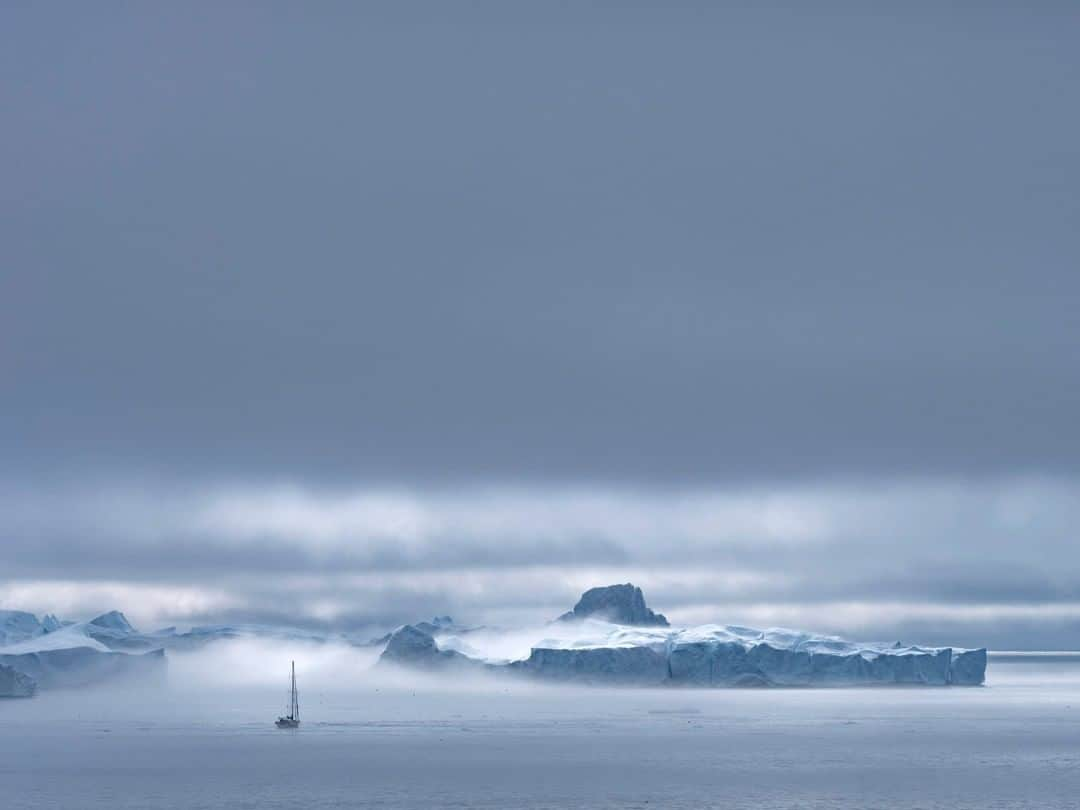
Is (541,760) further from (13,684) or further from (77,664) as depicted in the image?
(77,664)

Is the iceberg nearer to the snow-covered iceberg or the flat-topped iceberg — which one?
the snow-covered iceberg

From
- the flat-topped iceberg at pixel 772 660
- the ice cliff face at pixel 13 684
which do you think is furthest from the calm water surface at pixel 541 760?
the flat-topped iceberg at pixel 772 660

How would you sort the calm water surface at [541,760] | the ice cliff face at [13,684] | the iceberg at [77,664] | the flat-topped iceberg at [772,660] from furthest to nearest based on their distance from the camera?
1. the flat-topped iceberg at [772,660]
2. the iceberg at [77,664]
3. the ice cliff face at [13,684]
4. the calm water surface at [541,760]

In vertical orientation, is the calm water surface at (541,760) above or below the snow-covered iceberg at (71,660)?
below

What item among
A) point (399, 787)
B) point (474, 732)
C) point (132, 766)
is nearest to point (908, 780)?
point (399, 787)

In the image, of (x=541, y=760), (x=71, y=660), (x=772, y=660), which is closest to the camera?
(x=541, y=760)

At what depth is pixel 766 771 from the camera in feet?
254

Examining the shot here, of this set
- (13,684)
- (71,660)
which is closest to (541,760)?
(13,684)

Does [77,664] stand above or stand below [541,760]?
above

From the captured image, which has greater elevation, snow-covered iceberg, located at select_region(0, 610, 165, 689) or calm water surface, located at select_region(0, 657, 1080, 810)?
snow-covered iceberg, located at select_region(0, 610, 165, 689)

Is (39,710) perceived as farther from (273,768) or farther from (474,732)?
(273,768)

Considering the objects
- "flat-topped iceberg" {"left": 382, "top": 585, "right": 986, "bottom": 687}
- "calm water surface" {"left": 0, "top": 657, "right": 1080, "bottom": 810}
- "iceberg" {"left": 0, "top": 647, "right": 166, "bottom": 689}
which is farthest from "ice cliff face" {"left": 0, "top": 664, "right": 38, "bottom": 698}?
"flat-topped iceberg" {"left": 382, "top": 585, "right": 986, "bottom": 687}

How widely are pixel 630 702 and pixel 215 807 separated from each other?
138m

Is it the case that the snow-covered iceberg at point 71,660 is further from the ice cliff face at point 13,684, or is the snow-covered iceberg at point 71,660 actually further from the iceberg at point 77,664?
the ice cliff face at point 13,684
